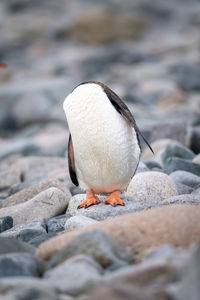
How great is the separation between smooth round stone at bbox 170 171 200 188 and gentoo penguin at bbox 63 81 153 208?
4.37ft

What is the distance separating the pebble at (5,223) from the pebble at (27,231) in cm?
25

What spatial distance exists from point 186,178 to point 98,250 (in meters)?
3.32

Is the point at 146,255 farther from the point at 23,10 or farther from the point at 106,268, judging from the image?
the point at 23,10

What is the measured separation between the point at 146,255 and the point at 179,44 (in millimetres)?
28180

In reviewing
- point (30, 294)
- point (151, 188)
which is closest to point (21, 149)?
point (151, 188)

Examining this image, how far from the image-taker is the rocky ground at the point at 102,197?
291 centimetres

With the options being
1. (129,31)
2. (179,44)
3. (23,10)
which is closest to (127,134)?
(179,44)

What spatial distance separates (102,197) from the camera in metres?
5.86

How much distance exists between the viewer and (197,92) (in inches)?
754

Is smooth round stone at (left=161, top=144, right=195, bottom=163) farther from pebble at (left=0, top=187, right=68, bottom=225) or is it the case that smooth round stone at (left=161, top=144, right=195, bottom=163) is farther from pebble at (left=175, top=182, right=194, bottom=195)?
pebble at (left=0, top=187, right=68, bottom=225)

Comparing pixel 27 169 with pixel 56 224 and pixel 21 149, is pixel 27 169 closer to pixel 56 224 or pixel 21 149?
pixel 21 149

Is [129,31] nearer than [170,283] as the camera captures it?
No

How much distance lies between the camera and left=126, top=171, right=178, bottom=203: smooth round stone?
5.80 m

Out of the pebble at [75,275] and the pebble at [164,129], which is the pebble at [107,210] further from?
the pebble at [164,129]
